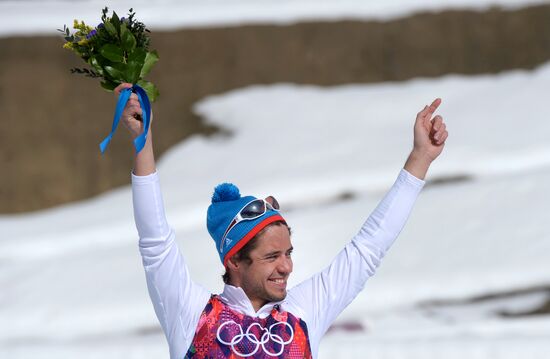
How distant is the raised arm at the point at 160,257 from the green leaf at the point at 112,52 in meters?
0.08

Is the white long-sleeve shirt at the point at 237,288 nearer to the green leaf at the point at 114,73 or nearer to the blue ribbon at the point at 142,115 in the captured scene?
the blue ribbon at the point at 142,115

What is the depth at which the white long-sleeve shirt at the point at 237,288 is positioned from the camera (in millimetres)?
2330

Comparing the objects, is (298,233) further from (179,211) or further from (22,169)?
(22,169)

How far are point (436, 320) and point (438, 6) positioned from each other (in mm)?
5396

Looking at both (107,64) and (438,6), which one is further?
(438,6)

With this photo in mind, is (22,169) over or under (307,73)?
under

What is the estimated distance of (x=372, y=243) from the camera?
99.6 inches

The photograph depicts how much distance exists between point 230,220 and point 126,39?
46cm

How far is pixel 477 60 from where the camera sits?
1185 cm

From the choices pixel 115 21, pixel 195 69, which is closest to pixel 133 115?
pixel 115 21

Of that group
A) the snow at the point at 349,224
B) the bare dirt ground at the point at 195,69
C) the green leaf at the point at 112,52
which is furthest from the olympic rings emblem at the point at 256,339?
the bare dirt ground at the point at 195,69

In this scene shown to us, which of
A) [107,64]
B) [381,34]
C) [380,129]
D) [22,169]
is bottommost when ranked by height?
[22,169]

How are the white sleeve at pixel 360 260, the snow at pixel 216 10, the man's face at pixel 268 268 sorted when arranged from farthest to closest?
1. the snow at pixel 216 10
2. the white sleeve at pixel 360 260
3. the man's face at pixel 268 268

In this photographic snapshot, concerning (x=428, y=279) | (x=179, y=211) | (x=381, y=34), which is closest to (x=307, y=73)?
(x=381, y=34)
